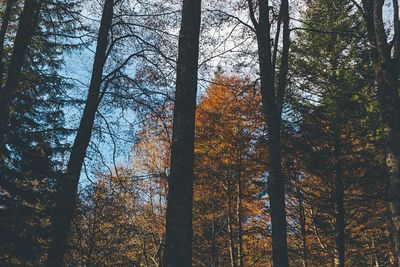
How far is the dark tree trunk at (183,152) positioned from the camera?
427 centimetres

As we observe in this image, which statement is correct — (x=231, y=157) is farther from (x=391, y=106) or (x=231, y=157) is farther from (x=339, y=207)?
(x=391, y=106)

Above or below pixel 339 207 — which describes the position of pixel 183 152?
below

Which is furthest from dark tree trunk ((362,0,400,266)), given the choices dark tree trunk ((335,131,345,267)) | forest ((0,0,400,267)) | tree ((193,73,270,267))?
tree ((193,73,270,267))

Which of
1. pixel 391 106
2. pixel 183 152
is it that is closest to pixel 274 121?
pixel 391 106

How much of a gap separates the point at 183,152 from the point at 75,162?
16.5ft

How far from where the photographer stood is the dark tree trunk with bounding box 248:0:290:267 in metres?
8.94

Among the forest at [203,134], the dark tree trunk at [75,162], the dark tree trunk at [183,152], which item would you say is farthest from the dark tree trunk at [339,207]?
the dark tree trunk at [183,152]

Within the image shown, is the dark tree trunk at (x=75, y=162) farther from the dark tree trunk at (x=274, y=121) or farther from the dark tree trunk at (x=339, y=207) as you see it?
the dark tree trunk at (x=339, y=207)

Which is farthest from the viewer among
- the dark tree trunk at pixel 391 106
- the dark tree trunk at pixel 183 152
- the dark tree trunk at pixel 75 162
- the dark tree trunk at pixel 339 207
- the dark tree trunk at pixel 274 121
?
the dark tree trunk at pixel 339 207

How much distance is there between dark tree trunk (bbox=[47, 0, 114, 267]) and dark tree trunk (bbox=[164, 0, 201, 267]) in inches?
184

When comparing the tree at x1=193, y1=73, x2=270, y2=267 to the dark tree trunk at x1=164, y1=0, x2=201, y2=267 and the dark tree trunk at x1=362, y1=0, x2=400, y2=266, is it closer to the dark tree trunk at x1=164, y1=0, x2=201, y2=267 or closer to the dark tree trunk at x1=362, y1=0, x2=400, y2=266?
the dark tree trunk at x1=362, y1=0, x2=400, y2=266

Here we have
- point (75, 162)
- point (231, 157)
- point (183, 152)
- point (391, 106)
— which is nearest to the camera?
point (183, 152)

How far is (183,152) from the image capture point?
4.67 m

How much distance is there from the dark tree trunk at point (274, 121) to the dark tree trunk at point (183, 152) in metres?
5.11
